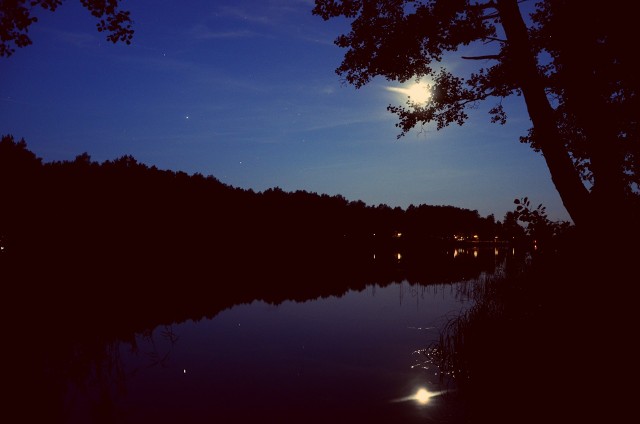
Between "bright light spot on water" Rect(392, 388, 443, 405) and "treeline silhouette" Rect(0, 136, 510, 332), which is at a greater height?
"treeline silhouette" Rect(0, 136, 510, 332)

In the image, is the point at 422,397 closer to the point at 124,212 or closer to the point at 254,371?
the point at 254,371

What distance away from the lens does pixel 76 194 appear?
4472 centimetres

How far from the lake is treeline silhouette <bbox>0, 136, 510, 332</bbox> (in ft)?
10.5

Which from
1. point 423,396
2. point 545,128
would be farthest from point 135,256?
point 545,128

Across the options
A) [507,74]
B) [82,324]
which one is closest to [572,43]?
[507,74]

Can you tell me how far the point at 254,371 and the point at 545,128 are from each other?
828cm

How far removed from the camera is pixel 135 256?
1641 inches

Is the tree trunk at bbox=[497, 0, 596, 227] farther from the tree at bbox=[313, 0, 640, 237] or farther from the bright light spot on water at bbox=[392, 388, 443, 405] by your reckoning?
the bright light spot on water at bbox=[392, 388, 443, 405]

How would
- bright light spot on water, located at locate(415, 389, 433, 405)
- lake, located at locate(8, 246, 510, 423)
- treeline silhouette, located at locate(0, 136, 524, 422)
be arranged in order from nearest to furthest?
1. lake, located at locate(8, 246, 510, 423)
2. bright light spot on water, located at locate(415, 389, 433, 405)
3. treeline silhouette, located at locate(0, 136, 524, 422)

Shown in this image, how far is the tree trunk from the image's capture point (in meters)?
7.89

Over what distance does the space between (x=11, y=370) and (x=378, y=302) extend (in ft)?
49.9

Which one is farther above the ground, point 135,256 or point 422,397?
point 135,256

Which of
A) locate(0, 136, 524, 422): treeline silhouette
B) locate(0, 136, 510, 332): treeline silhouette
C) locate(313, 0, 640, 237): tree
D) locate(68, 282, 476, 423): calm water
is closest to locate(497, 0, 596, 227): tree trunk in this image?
locate(313, 0, 640, 237): tree

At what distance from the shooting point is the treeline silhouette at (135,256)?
68.6 ft
